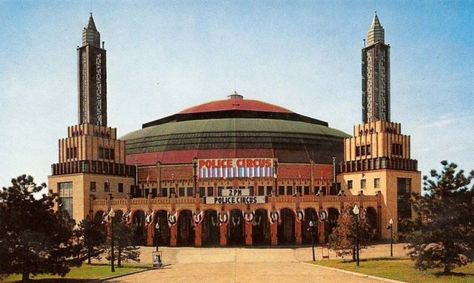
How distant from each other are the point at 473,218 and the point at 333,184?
66727 mm

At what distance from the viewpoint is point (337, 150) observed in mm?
126938

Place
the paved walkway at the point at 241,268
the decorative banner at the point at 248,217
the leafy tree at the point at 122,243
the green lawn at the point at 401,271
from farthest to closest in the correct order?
the decorative banner at the point at 248,217
the leafy tree at the point at 122,243
the paved walkway at the point at 241,268
the green lawn at the point at 401,271

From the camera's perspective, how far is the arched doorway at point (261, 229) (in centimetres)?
9900

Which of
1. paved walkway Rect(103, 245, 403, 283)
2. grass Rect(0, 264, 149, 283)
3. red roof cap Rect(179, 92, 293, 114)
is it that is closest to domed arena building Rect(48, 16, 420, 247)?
red roof cap Rect(179, 92, 293, 114)

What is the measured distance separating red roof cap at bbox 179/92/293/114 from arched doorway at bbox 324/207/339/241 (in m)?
43.0

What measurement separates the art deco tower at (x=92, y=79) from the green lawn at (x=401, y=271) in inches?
2584

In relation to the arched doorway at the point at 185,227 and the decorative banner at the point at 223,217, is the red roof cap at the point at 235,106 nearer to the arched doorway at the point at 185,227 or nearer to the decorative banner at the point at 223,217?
the arched doorway at the point at 185,227

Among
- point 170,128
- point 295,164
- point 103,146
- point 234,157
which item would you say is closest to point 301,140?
point 295,164

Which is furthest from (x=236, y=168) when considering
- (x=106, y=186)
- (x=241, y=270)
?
(x=241, y=270)

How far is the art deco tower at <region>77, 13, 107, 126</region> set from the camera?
377 feet

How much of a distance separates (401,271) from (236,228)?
53179 millimetres

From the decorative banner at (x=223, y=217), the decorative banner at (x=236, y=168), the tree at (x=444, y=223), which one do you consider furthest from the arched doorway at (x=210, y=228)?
the tree at (x=444, y=223)

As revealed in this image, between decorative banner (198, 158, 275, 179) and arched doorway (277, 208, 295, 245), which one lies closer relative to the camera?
arched doorway (277, 208, 295, 245)

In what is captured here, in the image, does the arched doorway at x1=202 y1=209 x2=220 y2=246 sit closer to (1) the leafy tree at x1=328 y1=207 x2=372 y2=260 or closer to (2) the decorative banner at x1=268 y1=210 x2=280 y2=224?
(2) the decorative banner at x1=268 y1=210 x2=280 y2=224
